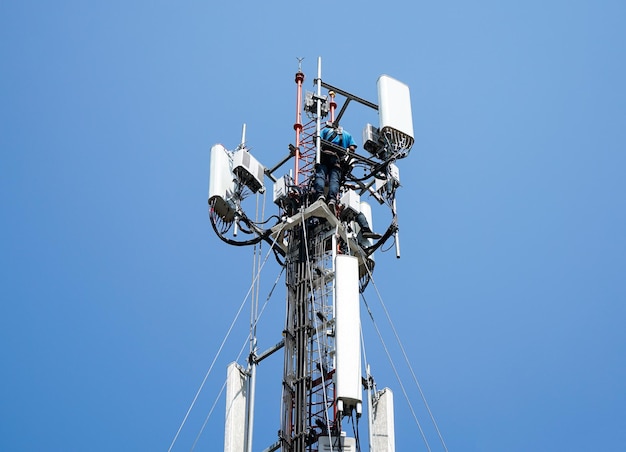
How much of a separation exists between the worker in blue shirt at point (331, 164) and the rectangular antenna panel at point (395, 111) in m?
1.48

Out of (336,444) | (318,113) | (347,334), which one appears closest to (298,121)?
(318,113)

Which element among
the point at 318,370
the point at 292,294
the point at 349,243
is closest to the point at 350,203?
the point at 349,243

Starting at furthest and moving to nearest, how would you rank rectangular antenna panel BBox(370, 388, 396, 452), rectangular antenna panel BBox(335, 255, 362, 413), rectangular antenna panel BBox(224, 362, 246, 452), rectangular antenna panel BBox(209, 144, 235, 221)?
rectangular antenna panel BBox(209, 144, 235, 221)
rectangular antenna panel BBox(370, 388, 396, 452)
rectangular antenna panel BBox(224, 362, 246, 452)
rectangular antenna panel BBox(335, 255, 362, 413)

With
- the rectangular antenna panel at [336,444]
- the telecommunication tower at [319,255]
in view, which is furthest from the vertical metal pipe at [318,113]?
the rectangular antenna panel at [336,444]

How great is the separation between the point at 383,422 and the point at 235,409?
15.6ft

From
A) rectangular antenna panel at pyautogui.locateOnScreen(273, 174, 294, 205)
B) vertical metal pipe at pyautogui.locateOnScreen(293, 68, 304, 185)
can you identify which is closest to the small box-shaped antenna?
vertical metal pipe at pyautogui.locateOnScreen(293, 68, 304, 185)

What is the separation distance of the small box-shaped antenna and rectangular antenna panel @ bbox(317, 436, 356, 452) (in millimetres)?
11927

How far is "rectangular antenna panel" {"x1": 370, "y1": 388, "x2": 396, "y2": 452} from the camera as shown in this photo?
3331 cm

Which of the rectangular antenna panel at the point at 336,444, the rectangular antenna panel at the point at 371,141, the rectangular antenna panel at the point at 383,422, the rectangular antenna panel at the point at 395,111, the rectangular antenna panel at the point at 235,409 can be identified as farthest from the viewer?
the rectangular antenna panel at the point at 371,141

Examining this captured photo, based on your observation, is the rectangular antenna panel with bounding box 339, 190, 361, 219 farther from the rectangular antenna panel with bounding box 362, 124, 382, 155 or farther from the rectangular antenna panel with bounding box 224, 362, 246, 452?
the rectangular antenna panel with bounding box 224, 362, 246, 452

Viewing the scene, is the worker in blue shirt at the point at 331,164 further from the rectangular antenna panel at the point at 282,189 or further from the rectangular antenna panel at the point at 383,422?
the rectangular antenna panel at the point at 383,422

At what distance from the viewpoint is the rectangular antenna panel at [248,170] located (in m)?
38.0

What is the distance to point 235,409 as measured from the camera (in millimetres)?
33281

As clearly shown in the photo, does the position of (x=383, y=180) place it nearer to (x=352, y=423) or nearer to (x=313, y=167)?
(x=313, y=167)
